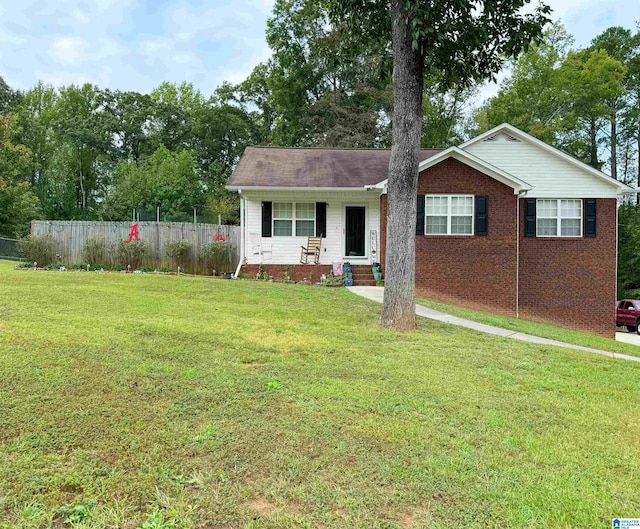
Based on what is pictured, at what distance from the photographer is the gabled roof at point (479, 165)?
1285 centimetres

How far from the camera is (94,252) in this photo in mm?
15570

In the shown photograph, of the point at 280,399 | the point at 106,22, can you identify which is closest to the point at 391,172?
the point at 280,399

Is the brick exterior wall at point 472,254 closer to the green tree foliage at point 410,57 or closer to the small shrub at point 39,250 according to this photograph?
the green tree foliage at point 410,57

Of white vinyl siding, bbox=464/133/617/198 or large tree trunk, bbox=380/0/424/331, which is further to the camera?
white vinyl siding, bbox=464/133/617/198

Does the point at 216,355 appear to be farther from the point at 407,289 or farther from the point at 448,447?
the point at 407,289

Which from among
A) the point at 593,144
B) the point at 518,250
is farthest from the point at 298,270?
the point at 593,144

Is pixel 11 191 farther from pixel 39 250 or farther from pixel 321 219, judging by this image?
pixel 321 219

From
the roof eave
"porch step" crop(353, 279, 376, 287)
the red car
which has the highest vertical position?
the roof eave

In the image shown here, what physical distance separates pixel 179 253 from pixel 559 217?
1293 centimetres

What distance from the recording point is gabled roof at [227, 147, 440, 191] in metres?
14.4

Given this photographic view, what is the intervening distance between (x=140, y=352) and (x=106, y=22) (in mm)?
16262

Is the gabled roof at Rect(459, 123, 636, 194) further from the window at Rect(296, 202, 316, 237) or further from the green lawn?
the green lawn

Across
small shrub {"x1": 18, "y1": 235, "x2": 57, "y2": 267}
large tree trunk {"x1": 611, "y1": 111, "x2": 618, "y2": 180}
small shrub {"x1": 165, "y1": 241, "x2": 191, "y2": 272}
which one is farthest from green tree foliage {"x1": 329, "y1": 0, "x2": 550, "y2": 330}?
large tree trunk {"x1": 611, "y1": 111, "x2": 618, "y2": 180}

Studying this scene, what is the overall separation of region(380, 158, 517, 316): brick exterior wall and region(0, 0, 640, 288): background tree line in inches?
554
